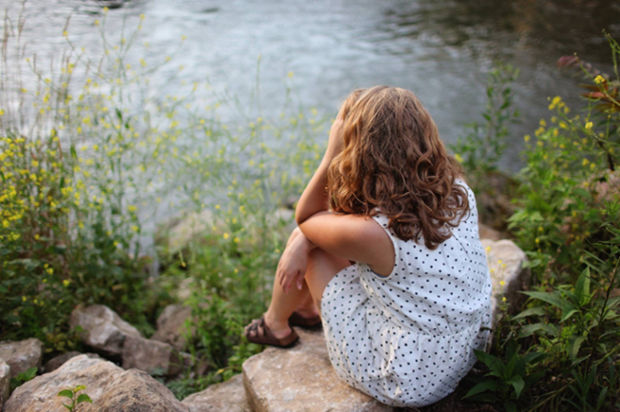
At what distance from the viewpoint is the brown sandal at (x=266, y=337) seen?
2250 mm

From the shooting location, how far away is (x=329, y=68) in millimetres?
6359

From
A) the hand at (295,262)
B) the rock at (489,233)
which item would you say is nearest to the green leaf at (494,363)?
the hand at (295,262)

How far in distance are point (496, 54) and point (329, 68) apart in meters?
2.30

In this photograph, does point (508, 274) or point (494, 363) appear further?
point (508, 274)

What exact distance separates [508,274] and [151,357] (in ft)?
5.97

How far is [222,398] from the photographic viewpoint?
2191 mm

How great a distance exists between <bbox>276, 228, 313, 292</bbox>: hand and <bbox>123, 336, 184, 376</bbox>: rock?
93 centimetres

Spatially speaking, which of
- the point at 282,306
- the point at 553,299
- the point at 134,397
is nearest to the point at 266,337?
the point at 282,306

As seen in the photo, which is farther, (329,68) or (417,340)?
(329,68)

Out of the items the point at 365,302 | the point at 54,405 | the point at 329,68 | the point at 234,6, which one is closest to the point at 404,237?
the point at 365,302

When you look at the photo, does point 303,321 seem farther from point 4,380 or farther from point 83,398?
point 4,380

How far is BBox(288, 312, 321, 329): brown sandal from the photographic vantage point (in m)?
2.44

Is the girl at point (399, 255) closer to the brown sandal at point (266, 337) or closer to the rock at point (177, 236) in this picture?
the brown sandal at point (266, 337)

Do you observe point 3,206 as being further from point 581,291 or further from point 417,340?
point 581,291
